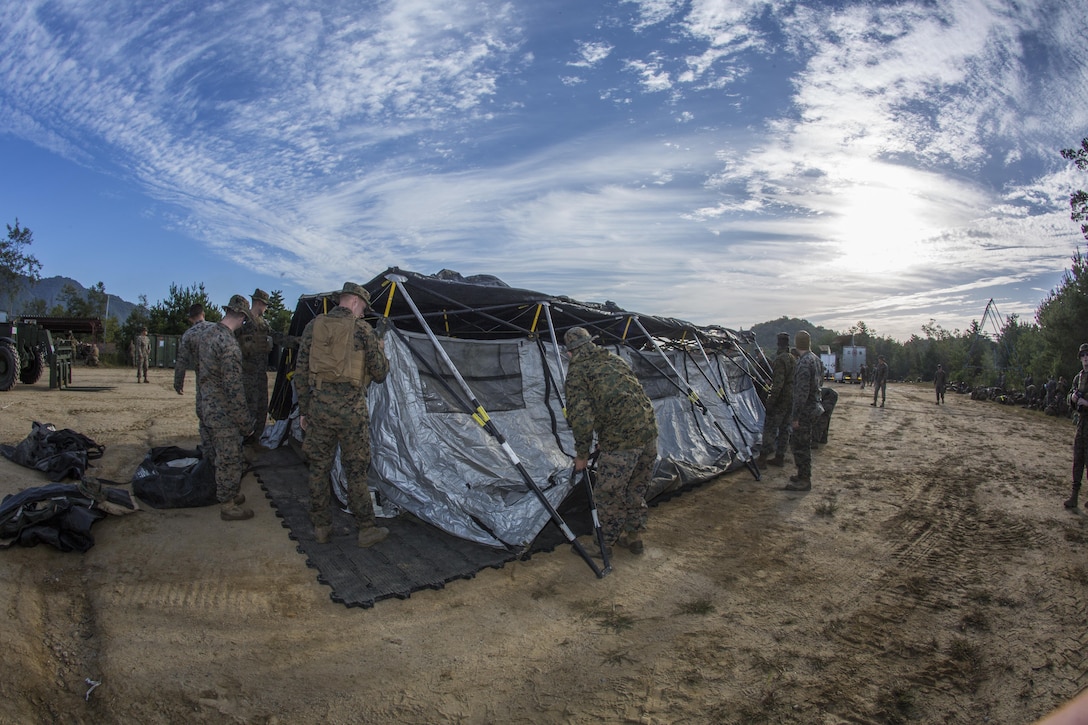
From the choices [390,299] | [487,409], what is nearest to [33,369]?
[390,299]

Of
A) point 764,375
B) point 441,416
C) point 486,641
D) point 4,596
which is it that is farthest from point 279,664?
point 764,375

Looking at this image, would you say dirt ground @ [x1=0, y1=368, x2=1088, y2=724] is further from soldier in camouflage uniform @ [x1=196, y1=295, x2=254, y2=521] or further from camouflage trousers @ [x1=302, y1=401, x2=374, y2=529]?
camouflage trousers @ [x1=302, y1=401, x2=374, y2=529]

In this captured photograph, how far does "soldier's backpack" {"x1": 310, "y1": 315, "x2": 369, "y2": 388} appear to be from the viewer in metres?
4.48

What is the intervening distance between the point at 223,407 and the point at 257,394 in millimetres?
2287

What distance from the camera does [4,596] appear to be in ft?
11.1

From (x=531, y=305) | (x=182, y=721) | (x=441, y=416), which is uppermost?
(x=531, y=305)

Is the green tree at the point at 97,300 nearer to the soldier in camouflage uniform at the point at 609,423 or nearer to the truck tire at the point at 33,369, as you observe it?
the truck tire at the point at 33,369

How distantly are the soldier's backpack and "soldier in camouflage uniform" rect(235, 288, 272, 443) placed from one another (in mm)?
2800

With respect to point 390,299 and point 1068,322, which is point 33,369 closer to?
point 390,299

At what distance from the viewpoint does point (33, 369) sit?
13.3m

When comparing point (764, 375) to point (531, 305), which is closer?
point (531, 305)

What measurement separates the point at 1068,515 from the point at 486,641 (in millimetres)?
6700

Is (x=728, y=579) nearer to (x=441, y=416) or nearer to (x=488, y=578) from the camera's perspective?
(x=488, y=578)

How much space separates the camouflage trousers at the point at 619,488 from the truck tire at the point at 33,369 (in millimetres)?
15305
